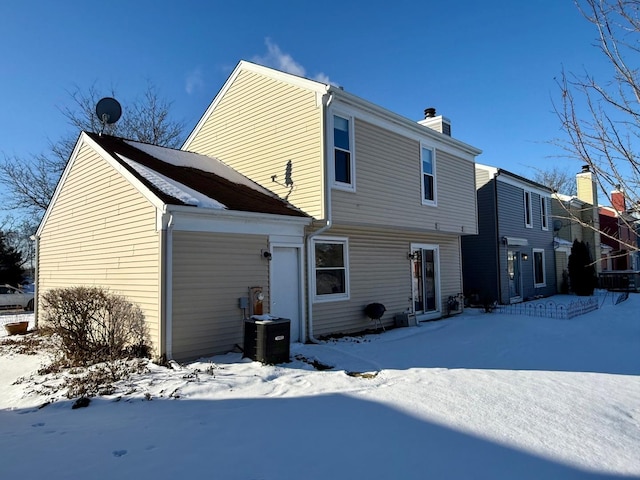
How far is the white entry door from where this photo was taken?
9.49m

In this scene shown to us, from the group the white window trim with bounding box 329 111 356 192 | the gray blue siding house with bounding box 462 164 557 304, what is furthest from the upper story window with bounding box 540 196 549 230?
the white window trim with bounding box 329 111 356 192

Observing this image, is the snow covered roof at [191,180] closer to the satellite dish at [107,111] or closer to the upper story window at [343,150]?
the satellite dish at [107,111]

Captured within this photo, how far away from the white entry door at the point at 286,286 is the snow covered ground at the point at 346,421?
1432mm

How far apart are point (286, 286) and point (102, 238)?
168 inches

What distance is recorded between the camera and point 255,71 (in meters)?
12.0

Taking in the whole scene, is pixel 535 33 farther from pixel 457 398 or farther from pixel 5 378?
pixel 5 378

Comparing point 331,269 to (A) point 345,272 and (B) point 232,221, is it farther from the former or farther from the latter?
(B) point 232,221

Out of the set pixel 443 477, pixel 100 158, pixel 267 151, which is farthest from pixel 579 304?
pixel 100 158

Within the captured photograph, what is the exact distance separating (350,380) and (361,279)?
200 inches

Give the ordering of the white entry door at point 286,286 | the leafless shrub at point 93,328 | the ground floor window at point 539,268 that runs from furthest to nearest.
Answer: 1. the ground floor window at point 539,268
2. the white entry door at point 286,286
3. the leafless shrub at point 93,328

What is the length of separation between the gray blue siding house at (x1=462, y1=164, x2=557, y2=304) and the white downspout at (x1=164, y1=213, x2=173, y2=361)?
40.6 ft

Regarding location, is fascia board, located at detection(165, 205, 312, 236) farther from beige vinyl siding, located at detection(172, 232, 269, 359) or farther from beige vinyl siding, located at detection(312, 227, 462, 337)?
beige vinyl siding, located at detection(312, 227, 462, 337)

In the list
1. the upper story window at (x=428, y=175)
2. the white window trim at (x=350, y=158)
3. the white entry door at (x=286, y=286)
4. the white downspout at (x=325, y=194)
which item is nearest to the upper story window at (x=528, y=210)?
the upper story window at (x=428, y=175)

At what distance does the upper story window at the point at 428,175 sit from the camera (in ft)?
42.6
